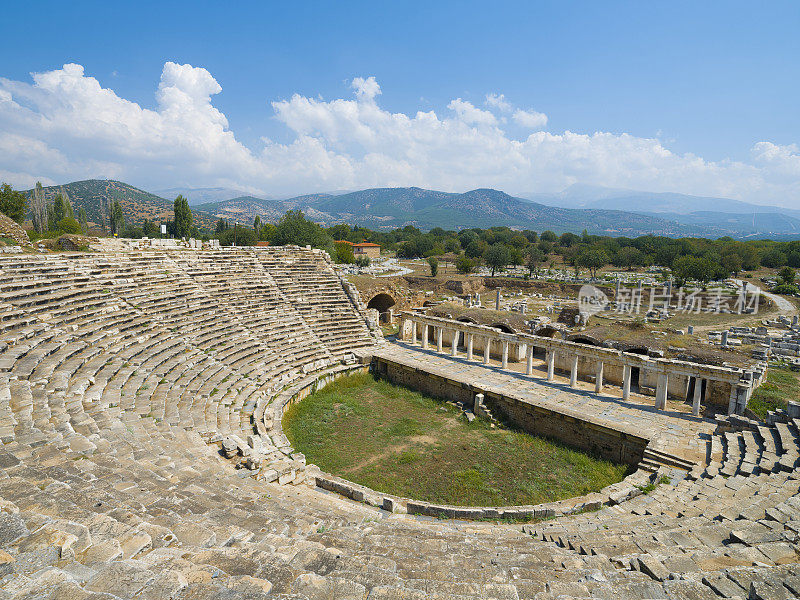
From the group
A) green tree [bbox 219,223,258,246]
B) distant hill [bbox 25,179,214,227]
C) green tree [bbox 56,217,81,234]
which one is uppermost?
distant hill [bbox 25,179,214,227]

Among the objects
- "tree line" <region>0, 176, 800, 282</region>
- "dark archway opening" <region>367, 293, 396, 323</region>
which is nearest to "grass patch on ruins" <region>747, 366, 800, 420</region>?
"dark archway opening" <region>367, 293, 396, 323</region>

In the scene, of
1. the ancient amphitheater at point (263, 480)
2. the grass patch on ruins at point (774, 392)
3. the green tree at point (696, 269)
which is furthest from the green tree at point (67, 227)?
the green tree at point (696, 269)

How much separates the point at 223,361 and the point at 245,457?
22.8 feet

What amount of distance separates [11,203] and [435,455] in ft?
151

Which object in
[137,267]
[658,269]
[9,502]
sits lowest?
[658,269]

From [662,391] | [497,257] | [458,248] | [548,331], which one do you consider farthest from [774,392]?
[458,248]

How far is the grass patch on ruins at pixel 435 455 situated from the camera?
11.3 metres

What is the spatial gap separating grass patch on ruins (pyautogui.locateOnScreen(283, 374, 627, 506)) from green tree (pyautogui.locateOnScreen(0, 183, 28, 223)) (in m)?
39.6

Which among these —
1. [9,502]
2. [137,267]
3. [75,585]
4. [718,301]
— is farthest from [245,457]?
[718,301]

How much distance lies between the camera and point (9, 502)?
521 centimetres

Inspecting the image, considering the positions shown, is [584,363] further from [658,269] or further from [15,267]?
[658,269]

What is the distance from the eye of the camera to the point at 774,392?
16.0m

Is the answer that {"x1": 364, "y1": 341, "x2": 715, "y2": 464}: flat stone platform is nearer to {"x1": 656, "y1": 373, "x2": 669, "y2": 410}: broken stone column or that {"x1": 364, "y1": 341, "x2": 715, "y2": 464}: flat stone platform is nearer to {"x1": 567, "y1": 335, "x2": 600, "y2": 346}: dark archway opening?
{"x1": 656, "y1": 373, "x2": 669, "y2": 410}: broken stone column

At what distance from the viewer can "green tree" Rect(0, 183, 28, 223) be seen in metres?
38.0
